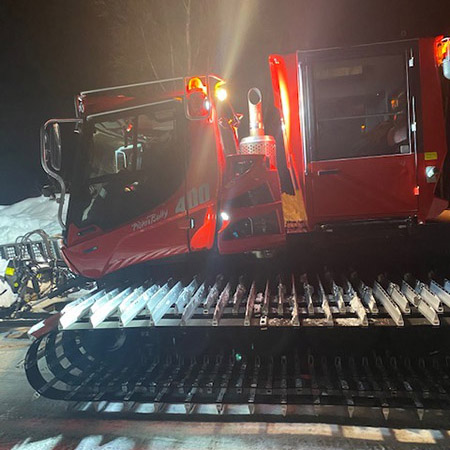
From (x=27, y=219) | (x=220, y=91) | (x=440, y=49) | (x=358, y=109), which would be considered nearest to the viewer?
(x=440, y=49)

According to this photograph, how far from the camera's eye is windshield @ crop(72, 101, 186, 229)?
310cm

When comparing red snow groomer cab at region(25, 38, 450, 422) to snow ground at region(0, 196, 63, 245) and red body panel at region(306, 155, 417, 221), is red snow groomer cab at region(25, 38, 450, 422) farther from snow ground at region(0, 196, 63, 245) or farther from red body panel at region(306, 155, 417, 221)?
snow ground at region(0, 196, 63, 245)

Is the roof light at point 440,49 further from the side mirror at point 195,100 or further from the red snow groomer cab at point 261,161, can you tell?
the side mirror at point 195,100

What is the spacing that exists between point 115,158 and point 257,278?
1.81 meters

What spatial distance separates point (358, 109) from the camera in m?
3.03

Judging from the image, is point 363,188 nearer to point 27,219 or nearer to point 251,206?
point 251,206

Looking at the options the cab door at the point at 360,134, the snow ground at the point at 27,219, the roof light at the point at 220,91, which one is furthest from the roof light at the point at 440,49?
the snow ground at the point at 27,219

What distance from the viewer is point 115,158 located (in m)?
3.32

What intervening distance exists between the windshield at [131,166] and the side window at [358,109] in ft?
4.09

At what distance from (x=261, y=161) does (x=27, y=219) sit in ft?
25.7

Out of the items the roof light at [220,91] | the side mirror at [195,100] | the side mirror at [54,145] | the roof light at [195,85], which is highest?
the roof light at [220,91]

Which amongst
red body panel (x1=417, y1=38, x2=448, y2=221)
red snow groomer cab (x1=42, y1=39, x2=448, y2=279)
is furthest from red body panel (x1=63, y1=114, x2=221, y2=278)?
red body panel (x1=417, y1=38, x2=448, y2=221)

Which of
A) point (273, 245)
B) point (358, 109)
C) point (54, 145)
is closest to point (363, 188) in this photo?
point (358, 109)

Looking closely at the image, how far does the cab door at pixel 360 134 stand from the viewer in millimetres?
2914
